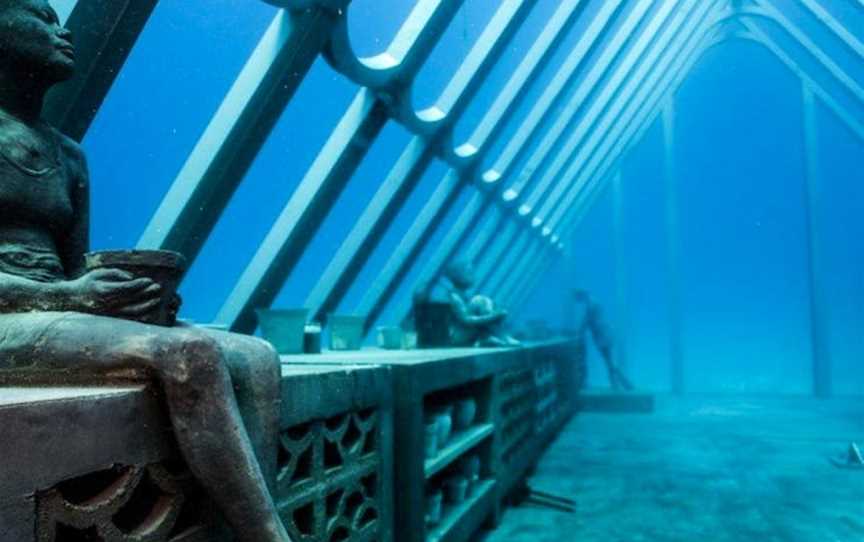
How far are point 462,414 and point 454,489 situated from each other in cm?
44

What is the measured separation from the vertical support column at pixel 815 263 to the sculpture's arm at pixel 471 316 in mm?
10663

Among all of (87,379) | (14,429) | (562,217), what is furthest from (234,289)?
(562,217)

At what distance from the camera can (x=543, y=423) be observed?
23.4 ft

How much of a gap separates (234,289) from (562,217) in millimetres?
9701

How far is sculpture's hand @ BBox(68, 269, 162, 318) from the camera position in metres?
1.45

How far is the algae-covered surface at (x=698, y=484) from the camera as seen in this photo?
4.38 meters

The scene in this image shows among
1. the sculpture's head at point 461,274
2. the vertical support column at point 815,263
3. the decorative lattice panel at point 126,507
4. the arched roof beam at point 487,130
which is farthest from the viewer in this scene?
the vertical support column at point 815,263

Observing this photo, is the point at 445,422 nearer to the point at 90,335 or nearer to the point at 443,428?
the point at 443,428

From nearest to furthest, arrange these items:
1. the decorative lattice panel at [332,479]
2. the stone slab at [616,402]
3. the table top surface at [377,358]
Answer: the decorative lattice panel at [332,479]
the table top surface at [377,358]
the stone slab at [616,402]

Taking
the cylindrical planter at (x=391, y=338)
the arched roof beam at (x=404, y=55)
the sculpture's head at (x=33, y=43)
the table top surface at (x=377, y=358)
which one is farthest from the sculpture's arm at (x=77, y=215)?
the cylindrical planter at (x=391, y=338)

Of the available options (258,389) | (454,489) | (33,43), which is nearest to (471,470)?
(454,489)

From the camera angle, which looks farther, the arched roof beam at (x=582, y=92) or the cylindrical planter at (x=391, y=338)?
the arched roof beam at (x=582, y=92)

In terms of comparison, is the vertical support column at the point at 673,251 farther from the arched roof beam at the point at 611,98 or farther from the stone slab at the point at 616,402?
the arched roof beam at the point at 611,98

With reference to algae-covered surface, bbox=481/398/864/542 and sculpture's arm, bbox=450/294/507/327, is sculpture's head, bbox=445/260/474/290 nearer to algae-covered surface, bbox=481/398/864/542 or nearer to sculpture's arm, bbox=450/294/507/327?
sculpture's arm, bbox=450/294/507/327
